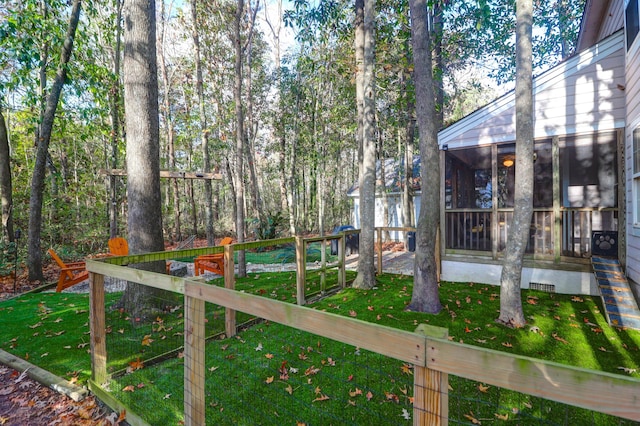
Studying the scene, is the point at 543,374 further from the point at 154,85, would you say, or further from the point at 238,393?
the point at 154,85

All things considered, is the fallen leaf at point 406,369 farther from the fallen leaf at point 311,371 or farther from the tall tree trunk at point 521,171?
the tall tree trunk at point 521,171

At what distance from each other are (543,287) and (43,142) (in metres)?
12.0

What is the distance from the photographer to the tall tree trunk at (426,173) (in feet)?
16.4

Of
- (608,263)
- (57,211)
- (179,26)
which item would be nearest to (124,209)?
(57,211)

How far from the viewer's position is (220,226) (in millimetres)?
21375

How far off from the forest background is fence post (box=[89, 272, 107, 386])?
5.48 metres

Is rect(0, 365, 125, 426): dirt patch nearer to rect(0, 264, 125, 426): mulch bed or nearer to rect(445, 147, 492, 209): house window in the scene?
rect(0, 264, 125, 426): mulch bed

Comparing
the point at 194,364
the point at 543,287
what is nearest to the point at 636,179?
the point at 543,287

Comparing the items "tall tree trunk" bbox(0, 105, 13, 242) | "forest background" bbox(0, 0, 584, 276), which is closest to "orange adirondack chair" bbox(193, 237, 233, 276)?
"forest background" bbox(0, 0, 584, 276)

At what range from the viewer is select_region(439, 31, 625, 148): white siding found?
18.3ft

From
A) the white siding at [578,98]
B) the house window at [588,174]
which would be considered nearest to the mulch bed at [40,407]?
the white siding at [578,98]

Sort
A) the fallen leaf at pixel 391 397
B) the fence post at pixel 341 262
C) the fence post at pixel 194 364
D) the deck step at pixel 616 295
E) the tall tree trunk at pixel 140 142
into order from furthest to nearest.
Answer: the fence post at pixel 341 262, the tall tree trunk at pixel 140 142, the deck step at pixel 616 295, the fallen leaf at pixel 391 397, the fence post at pixel 194 364

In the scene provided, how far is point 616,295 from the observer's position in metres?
4.64

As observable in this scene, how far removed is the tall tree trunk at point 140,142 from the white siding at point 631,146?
24.4ft
